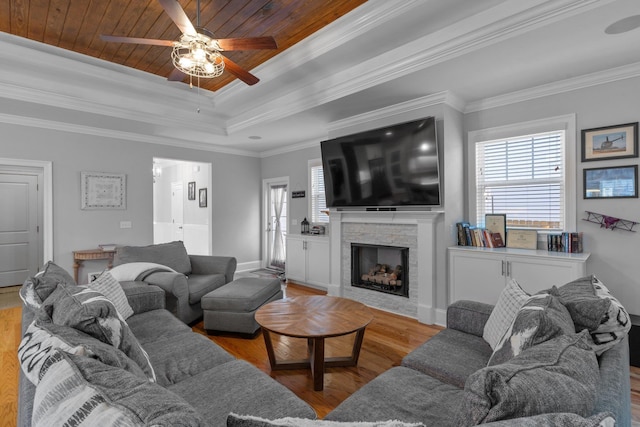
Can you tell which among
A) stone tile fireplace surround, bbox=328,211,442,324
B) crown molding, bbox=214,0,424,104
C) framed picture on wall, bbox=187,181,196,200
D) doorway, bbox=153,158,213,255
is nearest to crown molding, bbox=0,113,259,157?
doorway, bbox=153,158,213,255

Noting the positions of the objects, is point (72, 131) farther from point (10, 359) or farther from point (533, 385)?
point (533, 385)

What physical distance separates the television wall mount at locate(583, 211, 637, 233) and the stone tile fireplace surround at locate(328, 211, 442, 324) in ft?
4.65

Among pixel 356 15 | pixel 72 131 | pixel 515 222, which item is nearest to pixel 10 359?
pixel 72 131

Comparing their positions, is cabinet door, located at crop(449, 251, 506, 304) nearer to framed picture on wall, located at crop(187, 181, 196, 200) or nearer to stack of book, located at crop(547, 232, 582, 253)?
stack of book, located at crop(547, 232, 582, 253)

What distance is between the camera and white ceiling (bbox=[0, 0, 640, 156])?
8.07 feet

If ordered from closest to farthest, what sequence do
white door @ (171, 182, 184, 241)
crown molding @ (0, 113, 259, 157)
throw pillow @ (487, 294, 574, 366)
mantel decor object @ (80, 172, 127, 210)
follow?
throw pillow @ (487, 294, 574, 366)
crown molding @ (0, 113, 259, 157)
mantel decor object @ (80, 172, 127, 210)
white door @ (171, 182, 184, 241)

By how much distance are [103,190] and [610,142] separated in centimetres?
644

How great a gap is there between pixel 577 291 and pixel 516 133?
255 centimetres

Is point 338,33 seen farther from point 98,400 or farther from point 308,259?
point 308,259

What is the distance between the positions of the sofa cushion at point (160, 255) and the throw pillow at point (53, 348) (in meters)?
2.75

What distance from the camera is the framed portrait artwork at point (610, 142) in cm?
296

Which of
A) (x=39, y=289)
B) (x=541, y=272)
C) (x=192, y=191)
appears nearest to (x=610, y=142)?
(x=541, y=272)

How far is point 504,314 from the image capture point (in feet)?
5.96

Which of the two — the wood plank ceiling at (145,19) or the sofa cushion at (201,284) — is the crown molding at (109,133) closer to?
the wood plank ceiling at (145,19)
